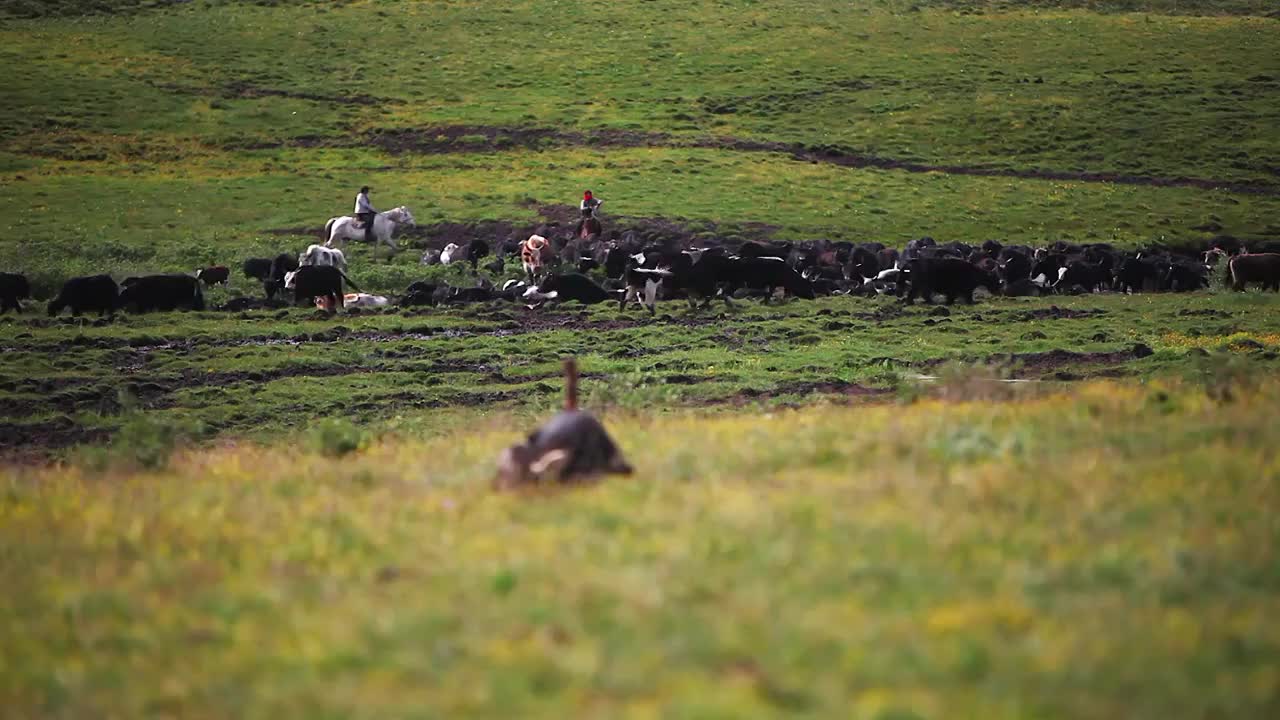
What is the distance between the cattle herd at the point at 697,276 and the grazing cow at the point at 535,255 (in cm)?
3

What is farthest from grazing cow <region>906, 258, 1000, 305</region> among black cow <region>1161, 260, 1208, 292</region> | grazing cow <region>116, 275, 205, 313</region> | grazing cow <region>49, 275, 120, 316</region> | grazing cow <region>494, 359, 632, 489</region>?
grazing cow <region>494, 359, 632, 489</region>

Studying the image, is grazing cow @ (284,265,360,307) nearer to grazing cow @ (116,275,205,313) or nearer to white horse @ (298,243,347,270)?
grazing cow @ (116,275,205,313)

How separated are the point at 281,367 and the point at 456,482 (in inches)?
526

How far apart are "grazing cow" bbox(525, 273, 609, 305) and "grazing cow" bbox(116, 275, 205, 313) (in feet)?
22.5

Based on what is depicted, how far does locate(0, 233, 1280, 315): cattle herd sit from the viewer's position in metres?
29.5

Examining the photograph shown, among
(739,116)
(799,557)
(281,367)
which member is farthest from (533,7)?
(799,557)

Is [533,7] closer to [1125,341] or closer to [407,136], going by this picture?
[407,136]

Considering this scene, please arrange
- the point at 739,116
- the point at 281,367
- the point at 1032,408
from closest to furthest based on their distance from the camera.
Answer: the point at 1032,408 → the point at 281,367 → the point at 739,116

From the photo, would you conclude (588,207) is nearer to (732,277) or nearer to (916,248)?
(916,248)

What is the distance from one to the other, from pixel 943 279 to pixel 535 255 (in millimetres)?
10243

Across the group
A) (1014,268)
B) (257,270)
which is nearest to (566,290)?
(257,270)

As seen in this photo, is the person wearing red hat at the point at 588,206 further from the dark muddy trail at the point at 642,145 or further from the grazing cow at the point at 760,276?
the dark muddy trail at the point at 642,145

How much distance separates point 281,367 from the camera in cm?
2323

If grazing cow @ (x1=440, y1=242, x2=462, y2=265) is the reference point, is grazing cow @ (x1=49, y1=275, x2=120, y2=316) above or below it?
above
